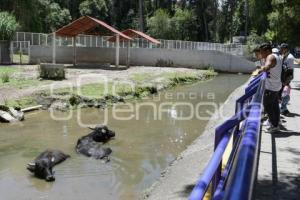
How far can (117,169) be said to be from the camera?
368 inches

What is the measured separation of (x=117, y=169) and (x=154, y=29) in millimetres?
48672

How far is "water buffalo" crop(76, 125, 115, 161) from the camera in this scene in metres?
10.2

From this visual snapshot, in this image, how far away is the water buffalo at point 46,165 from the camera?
8.67 meters

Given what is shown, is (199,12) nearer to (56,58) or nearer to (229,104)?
(56,58)

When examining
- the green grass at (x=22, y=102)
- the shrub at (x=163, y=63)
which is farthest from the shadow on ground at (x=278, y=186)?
the shrub at (x=163, y=63)

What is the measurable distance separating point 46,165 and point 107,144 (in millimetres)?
2776

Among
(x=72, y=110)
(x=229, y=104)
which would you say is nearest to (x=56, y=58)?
(x=72, y=110)

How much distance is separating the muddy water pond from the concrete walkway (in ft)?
7.34

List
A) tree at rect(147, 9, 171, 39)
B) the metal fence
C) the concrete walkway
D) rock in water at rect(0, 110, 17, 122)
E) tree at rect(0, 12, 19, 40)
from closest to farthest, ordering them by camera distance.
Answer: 1. the concrete walkway
2. rock in water at rect(0, 110, 17, 122)
3. tree at rect(0, 12, 19, 40)
4. the metal fence
5. tree at rect(147, 9, 171, 39)

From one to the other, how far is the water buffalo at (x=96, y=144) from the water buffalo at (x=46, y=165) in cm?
80

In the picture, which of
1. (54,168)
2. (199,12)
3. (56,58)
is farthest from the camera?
(199,12)

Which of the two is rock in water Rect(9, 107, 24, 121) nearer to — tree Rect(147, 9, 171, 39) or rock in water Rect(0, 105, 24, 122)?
rock in water Rect(0, 105, 24, 122)

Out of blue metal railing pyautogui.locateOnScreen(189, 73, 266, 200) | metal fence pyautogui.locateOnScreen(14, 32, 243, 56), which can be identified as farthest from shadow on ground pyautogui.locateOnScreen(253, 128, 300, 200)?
metal fence pyautogui.locateOnScreen(14, 32, 243, 56)

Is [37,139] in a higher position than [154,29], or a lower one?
lower
